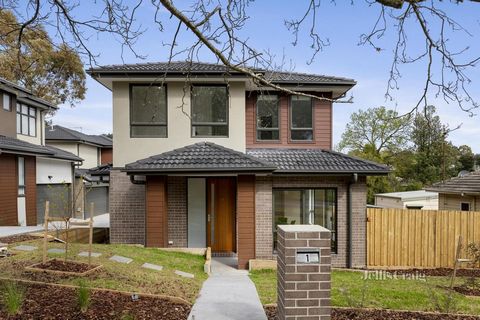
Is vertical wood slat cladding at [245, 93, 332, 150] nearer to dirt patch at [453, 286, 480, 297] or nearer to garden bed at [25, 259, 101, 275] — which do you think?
dirt patch at [453, 286, 480, 297]

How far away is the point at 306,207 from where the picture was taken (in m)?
11.7

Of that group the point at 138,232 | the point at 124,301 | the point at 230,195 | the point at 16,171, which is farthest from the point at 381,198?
the point at 124,301

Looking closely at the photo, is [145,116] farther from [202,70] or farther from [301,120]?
[301,120]

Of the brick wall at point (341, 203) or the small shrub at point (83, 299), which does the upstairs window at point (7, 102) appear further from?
the small shrub at point (83, 299)

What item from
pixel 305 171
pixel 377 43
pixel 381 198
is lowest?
pixel 381 198

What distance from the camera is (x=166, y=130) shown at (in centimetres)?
1227

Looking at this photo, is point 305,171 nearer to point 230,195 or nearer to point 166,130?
point 230,195

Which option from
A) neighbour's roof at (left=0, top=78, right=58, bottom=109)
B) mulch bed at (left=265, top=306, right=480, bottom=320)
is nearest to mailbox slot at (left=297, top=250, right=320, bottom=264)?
mulch bed at (left=265, top=306, right=480, bottom=320)

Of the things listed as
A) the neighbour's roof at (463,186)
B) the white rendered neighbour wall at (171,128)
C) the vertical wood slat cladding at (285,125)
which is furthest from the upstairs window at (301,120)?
the neighbour's roof at (463,186)

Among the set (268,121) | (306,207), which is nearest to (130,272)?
(306,207)

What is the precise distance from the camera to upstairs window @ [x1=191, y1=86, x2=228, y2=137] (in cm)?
1238

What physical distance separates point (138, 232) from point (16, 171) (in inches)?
327

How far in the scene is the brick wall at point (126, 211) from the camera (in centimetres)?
1192

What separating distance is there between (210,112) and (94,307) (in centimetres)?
803
